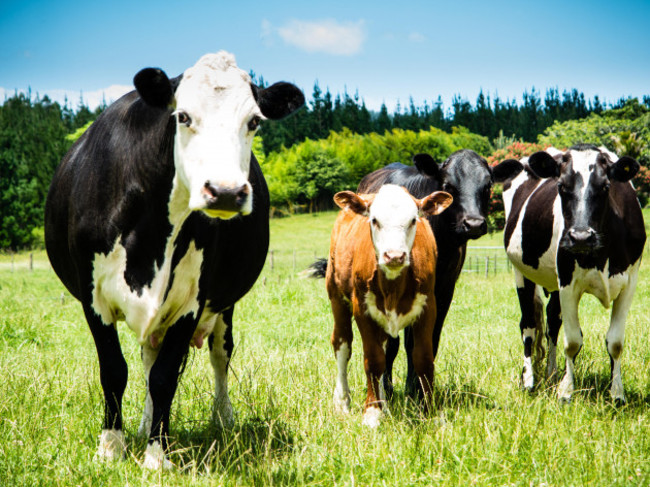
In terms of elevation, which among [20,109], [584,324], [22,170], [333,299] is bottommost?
[584,324]

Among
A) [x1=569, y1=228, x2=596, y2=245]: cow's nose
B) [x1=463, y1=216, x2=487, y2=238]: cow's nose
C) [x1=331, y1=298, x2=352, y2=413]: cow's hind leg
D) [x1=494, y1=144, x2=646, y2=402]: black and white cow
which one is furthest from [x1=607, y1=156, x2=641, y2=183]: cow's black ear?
[x1=331, y1=298, x2=352, y2=413]: cow's hind leg

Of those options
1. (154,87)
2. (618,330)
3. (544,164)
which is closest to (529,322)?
(618,330)

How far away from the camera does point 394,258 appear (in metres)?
3.99

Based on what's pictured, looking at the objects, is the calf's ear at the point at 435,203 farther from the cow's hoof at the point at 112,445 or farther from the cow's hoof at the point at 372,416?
the cow's hoof at the point at 112,445

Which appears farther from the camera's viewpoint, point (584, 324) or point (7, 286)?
point (7, 286)

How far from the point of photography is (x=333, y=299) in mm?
5242

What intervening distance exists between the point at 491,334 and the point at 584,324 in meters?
1.56

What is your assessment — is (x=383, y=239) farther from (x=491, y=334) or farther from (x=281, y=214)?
(x=281, y=214)

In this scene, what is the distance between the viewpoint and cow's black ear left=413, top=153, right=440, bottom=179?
5016 millimetres

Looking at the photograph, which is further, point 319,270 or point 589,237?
point 319,270

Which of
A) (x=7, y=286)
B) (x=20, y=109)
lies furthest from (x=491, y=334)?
Answer: (x=20, y=109)

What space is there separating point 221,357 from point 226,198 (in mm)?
2382

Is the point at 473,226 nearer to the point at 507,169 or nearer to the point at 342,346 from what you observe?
the point at 507,169

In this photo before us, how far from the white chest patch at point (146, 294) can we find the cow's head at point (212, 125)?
0.52 meters
